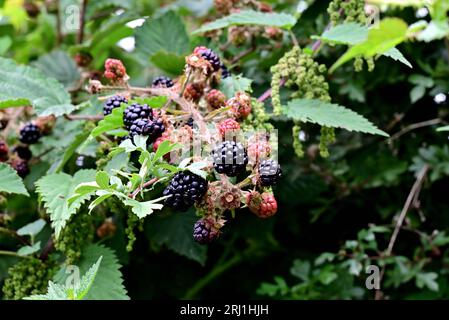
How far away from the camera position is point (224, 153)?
3.73 ft

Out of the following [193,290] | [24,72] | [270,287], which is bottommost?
[193,290]

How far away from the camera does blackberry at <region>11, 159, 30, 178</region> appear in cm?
164

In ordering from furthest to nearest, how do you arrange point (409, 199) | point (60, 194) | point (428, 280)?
1. point (409, 199)
2. point (428, 280)
3. point (60, 194)

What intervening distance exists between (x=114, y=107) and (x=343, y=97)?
976mm

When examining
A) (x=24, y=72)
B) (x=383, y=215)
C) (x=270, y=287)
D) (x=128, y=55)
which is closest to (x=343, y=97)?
(x=383, y=215)

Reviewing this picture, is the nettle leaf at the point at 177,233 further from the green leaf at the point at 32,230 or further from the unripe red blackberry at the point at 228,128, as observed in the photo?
the unripe red blackberry at the point at 228,128

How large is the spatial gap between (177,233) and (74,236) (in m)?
0.42

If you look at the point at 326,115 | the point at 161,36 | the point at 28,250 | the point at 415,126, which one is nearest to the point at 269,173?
the point at 326,115

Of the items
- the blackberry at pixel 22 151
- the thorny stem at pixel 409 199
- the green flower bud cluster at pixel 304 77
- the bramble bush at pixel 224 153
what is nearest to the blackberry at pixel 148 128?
the bramble bush at pixel 224 153

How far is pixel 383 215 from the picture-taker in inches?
82.3

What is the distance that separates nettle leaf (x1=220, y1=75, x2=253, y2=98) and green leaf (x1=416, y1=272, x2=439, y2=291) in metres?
0.77

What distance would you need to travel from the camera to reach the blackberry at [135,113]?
127 cm

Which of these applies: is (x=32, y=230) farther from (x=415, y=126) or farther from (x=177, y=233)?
(x=415, y=126)
